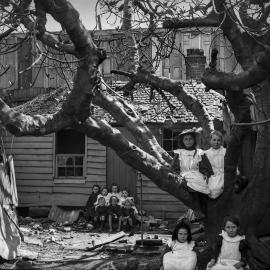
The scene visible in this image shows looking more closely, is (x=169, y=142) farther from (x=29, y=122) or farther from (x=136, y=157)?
(x=29, y=122)

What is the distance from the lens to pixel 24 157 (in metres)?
18.9

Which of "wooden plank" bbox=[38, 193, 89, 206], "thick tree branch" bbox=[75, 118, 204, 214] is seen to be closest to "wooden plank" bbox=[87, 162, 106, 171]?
"wooden plank" bbox=[38, 193, 89, 206]

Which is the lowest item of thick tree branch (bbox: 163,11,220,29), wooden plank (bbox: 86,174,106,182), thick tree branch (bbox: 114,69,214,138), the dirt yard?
the dirt yard

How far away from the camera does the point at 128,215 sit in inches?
623

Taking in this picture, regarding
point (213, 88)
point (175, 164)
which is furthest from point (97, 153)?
point (213, 88)

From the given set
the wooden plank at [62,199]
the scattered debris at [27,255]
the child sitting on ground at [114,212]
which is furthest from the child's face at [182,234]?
the wooden plank at [62,199]

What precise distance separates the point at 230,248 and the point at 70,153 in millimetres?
A: 11393

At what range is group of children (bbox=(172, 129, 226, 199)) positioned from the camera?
878 cm

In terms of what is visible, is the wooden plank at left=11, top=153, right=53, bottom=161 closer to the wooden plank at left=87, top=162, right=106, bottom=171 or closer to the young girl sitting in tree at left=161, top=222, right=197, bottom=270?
the wooden plank at left=87, top=162, right=106, bottom=171

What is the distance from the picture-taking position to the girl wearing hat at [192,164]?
877 cm

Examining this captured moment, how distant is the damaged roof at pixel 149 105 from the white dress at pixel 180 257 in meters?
7.82

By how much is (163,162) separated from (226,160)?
1256 millimetres

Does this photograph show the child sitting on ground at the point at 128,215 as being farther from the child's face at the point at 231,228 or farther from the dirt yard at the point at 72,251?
A: the child's face at the point at 231,228

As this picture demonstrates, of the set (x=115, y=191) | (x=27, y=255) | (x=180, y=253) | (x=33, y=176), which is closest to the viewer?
(x=180, y=253)
